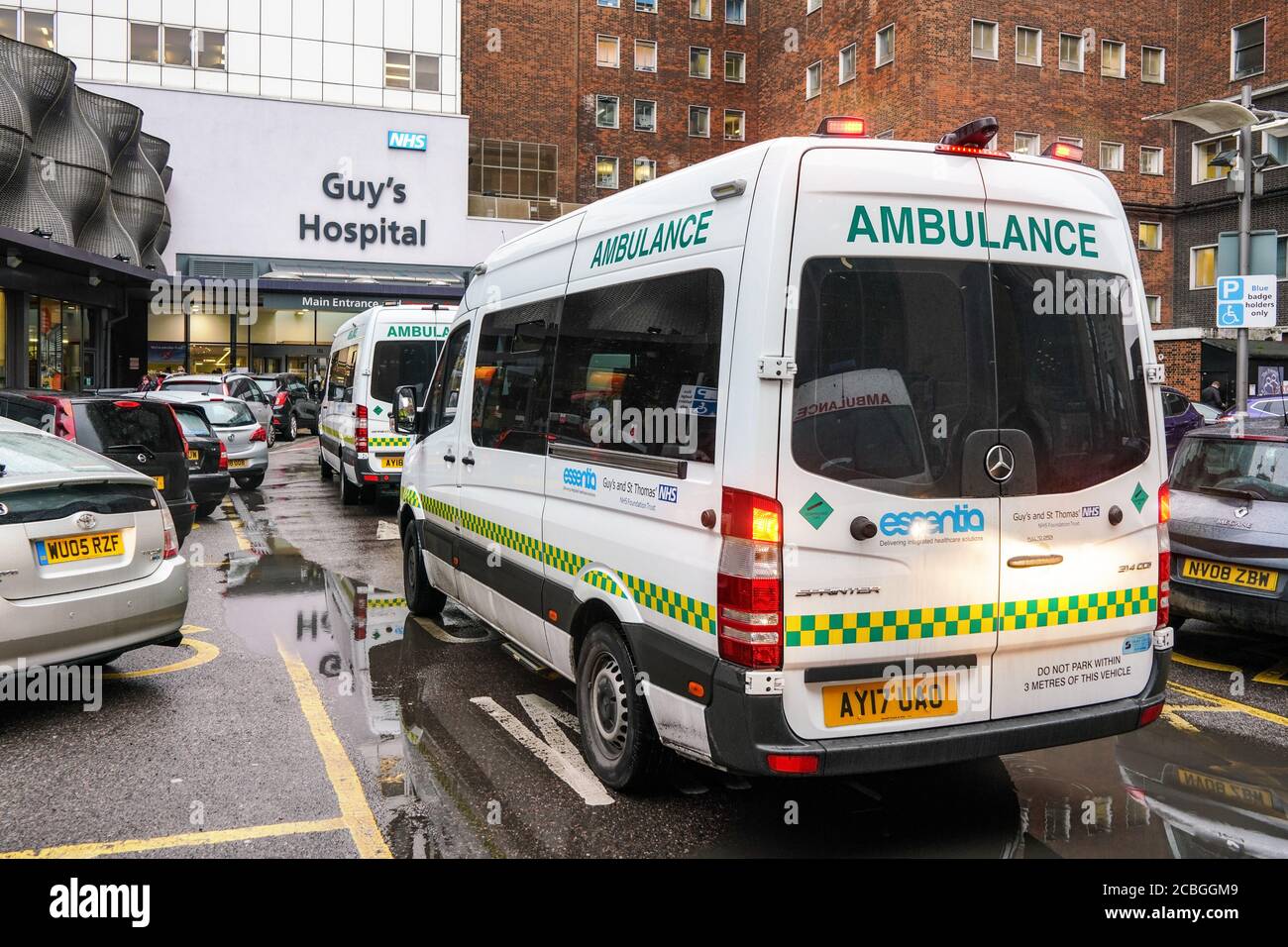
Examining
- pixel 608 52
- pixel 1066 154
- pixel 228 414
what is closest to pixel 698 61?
pixel 608 52

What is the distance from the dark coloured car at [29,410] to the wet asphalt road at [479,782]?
11.7ft

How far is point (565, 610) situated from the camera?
5137mm

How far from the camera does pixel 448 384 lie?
741 centimetres

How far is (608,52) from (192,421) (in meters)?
36.8

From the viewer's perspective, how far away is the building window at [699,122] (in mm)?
47125

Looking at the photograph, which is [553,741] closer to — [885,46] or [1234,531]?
[1234,531]

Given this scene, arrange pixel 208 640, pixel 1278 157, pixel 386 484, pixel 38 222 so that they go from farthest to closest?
pixel 1278 157
pixel 38 222
pixel 386 484
pixel 208 640

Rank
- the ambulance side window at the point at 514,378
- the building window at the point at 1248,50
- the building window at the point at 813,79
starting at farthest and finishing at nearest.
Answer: the building window at the point at 813,79
the building window at the point at 1248,50
the ambulance side window at the point at 514,378

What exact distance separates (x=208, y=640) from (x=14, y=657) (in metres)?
2.22

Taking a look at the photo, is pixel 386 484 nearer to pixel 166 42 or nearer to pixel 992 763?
pixel 992 763

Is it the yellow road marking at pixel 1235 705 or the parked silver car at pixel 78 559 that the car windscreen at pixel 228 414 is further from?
the yellow road marking at pixel 1235 705

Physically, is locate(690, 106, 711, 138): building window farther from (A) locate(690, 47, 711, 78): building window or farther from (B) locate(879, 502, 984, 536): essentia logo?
(B) locate(879, 502, 984, 536): essentia logo

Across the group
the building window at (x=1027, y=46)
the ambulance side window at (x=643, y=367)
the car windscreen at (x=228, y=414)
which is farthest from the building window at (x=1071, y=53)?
the ambulance side window at (x=643, y=367)
